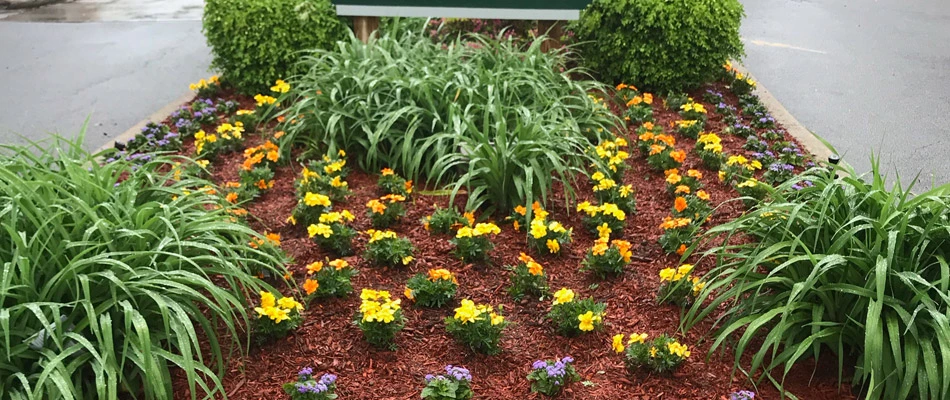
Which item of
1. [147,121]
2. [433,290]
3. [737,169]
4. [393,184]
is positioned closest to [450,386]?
[433,290]

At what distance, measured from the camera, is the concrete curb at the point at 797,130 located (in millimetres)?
4312

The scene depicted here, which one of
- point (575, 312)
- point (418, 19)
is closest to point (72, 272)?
point (575, 312)

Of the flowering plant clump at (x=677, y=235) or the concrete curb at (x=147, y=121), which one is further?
the concrete curb at (x=147, y=121)

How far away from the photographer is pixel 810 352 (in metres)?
2.48

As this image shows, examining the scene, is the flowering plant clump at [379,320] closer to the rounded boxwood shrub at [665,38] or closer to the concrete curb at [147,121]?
the concrete curb at [147,121]

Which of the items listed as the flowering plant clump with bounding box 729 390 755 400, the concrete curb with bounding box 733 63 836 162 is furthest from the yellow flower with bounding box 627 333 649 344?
the concrete curb with bounding box 733 63 836 162

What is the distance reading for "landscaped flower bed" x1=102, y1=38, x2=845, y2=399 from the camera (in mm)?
2445

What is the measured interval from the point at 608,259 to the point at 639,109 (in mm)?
1983

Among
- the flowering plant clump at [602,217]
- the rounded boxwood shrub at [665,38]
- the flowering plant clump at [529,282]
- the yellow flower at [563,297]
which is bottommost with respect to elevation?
the flowering plant clump at [529,282]

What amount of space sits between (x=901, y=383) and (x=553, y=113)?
2211 millimetres

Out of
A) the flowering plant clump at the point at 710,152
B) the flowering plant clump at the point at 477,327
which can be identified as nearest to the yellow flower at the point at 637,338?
the flowering plant clump at the point at 477,327

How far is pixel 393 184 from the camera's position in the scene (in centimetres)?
360

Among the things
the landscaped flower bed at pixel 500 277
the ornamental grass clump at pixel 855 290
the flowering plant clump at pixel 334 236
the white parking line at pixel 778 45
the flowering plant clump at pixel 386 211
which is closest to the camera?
the ornamental grass clump at pixel 855 290

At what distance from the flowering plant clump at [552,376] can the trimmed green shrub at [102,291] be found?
0.95 meters
